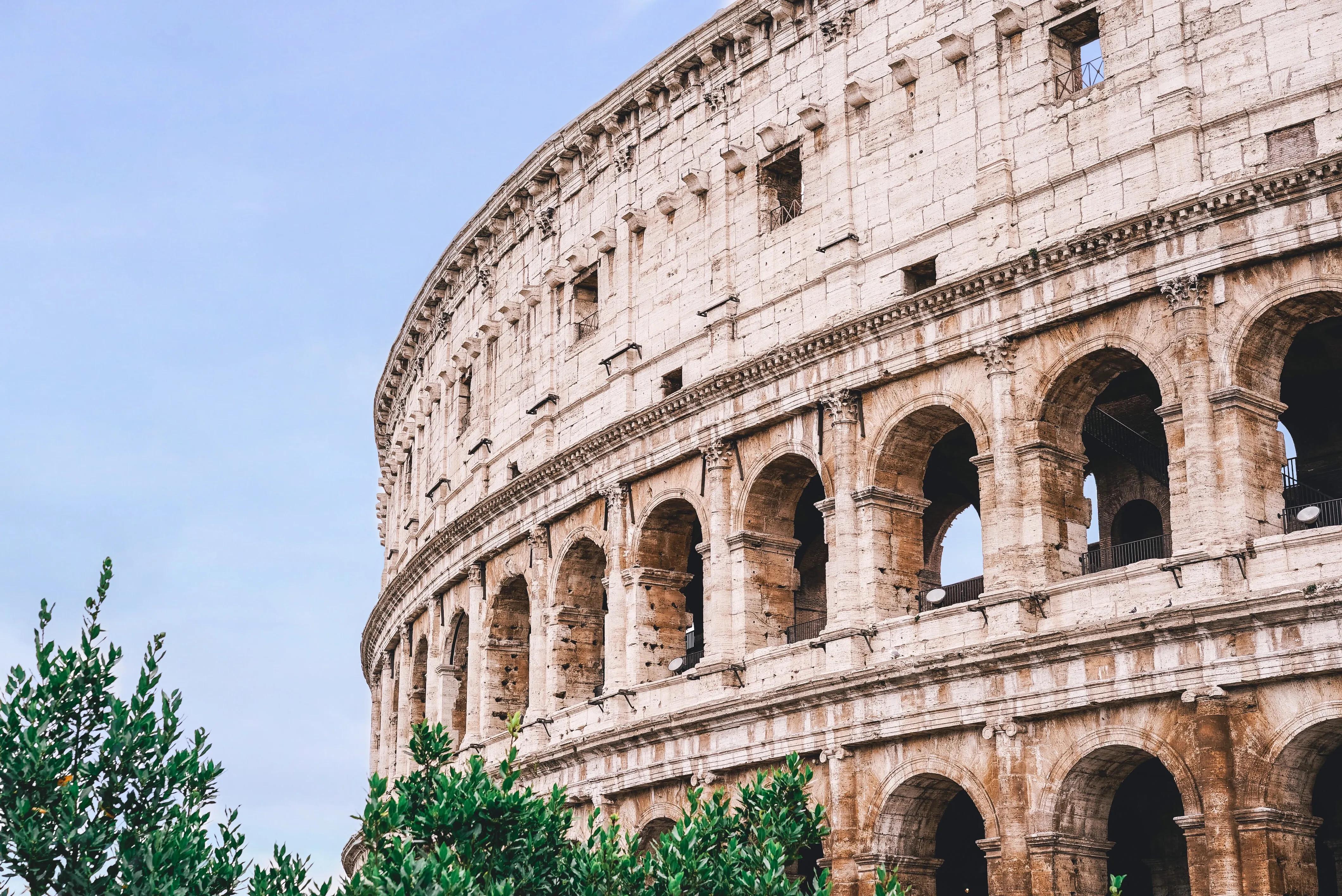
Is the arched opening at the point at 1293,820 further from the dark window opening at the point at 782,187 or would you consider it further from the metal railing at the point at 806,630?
the dark window opening at the point at 782,187

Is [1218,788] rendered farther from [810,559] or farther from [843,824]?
[810,559]

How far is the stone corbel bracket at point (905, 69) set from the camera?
26562 mm

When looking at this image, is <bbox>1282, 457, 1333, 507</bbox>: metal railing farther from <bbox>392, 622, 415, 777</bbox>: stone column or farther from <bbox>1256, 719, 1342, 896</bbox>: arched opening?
<bbox>392, 622, 415, 777</bbox>: stone column

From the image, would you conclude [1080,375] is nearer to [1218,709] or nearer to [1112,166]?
[1112,166]

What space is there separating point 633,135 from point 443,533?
883 centimetres

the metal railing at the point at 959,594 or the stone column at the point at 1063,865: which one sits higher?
the metal railing at the point at 959,594

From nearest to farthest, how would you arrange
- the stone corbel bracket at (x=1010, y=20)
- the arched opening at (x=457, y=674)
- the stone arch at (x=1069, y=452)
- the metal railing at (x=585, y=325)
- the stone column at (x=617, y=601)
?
1. the stone arch at (x=1069, y=452)
2. the stone corbel bracket at (x=1010, y=20)
3. the stone column at (x=617, y=601)
4. the metal railing at (x=585, y=325)
5. the arched opening at (x=457, y=674)

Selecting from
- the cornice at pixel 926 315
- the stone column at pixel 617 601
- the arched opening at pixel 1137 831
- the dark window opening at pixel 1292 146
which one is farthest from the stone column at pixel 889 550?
the dark window opening at pixel 1292 146

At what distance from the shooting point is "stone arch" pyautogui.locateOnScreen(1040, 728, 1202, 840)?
71.3 ft

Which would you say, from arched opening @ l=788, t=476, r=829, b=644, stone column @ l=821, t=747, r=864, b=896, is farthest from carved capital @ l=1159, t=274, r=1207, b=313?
arched opening @ l=788, t=476, r=829, b=644

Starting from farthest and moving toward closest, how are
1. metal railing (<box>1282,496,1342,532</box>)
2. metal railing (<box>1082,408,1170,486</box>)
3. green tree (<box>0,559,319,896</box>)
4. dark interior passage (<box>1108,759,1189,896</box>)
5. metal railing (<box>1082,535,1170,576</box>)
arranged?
metal railing (<box>1082,408,1170,486</box>) < metal railing (<box>1082,535,1170,576</box>) < dark interior passage (<box>1108,759,1189,896</box>) < metal railing (<box>1282,496,1342,532</box>) < green tree (<box>0,559,319,896</box>)

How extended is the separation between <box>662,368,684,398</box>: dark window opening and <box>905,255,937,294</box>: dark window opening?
16.0ft

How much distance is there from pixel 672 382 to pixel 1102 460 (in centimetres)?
682

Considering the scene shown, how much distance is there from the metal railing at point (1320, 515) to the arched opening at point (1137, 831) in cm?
355
